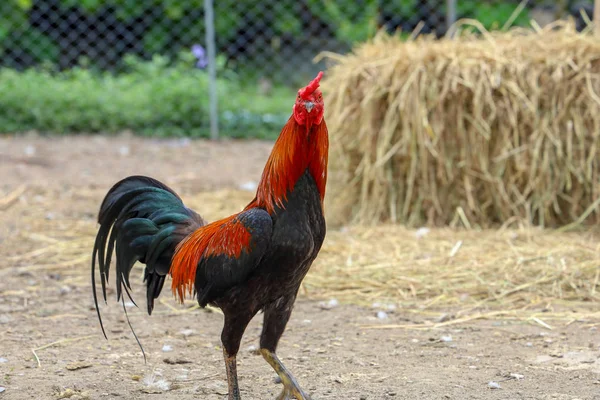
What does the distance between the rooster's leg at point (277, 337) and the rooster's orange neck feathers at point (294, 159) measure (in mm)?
504

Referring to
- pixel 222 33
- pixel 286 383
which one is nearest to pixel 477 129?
pixel 286 383

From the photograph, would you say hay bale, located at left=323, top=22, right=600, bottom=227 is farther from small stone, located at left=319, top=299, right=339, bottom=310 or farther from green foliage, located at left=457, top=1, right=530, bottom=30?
green foliage, located at left=457, top=1, right=530, bottom=30

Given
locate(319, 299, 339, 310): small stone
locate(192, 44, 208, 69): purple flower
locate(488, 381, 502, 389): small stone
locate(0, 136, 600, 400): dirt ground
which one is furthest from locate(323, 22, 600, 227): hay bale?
locate(192, 44, 208, 69): purple flower

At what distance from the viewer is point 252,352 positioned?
4184mm

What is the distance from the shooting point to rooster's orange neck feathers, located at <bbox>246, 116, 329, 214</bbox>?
3.22m

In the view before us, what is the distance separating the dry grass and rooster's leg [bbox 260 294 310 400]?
4.36 feet

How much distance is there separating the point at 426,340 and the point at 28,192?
4.73m

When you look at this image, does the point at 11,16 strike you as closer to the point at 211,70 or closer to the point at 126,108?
the point at 126,108

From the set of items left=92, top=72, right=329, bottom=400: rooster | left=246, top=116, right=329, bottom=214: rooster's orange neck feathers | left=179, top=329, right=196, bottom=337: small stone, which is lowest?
left=179, top=329, right=196, bottom=337: small stone

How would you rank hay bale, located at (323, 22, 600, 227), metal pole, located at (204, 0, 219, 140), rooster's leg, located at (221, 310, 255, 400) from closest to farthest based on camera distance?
rooster's leg, located at (221, 310, 255, 400) < hay bale, located at (323, 22, 600, 227) < metal pole, located at (204, 0, 219, 140)

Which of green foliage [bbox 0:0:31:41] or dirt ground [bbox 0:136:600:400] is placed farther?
green foliage [bbox 0:0:31:41]

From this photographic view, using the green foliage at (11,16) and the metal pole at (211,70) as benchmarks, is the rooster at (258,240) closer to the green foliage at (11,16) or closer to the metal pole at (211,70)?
the metal pole at (211,70)

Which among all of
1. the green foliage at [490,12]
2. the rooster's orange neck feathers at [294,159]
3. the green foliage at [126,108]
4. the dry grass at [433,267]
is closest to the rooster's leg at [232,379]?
the rooster's orange neck feathers at [294,159]

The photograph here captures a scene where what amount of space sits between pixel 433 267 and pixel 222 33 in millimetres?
7572
